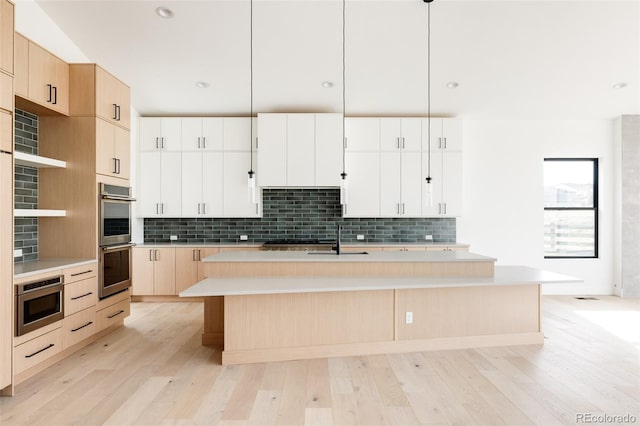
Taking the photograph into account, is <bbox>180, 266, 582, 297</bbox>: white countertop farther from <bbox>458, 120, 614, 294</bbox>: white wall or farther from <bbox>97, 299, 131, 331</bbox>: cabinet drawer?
<bbox>458, 120, 614, 294</bbox>: white wall

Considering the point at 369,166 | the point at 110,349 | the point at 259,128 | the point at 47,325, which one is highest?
the point at 259,128

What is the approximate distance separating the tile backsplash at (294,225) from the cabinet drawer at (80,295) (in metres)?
2.23

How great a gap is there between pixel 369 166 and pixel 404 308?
8.60ft

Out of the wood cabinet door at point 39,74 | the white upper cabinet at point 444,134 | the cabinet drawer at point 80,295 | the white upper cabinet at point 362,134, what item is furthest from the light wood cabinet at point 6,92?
the white upper cabinet at point 444,134

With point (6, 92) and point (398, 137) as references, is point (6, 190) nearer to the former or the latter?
point (6, 92)

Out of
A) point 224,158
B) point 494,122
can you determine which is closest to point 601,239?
point 494,122

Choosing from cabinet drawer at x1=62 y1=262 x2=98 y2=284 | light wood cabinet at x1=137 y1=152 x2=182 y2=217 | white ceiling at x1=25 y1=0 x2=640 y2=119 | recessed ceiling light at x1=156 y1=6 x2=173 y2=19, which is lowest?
cabinet drawer at x1=62 y1=262 x2=98 y2=284

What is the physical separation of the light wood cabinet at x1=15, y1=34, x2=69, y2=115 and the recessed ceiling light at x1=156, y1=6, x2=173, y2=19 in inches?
41.0

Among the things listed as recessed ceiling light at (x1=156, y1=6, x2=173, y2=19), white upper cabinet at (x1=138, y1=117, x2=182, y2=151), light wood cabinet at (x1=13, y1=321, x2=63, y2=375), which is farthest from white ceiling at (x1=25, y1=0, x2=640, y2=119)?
light wood cabinet at (x1=13, y1=321, x2=63, y2=375)

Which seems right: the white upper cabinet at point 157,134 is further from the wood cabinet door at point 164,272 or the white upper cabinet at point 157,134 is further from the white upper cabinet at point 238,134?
the wood cabinet door at point 164,272

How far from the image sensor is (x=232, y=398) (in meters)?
2.48

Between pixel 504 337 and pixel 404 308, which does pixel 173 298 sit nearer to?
pixel 404 308

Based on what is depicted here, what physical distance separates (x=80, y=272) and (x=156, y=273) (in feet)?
6.22

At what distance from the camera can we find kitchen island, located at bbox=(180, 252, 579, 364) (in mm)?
3109
